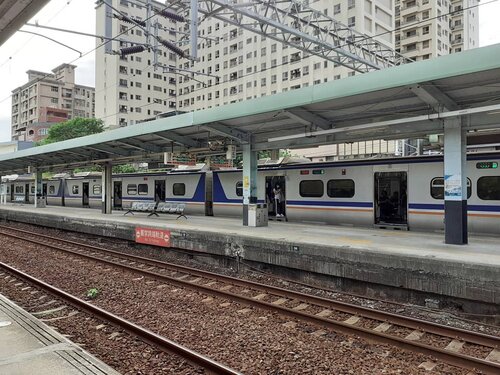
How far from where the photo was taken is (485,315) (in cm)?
749

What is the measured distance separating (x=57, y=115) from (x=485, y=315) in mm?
100941

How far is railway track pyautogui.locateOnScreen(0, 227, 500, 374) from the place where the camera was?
18.1 ft

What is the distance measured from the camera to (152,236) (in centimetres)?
1496

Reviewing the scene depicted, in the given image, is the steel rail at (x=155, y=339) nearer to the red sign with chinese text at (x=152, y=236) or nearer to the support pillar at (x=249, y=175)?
the red sign with chinese text at (x=152, y=236)

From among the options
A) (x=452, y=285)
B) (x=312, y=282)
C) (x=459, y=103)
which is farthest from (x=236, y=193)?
(x=452, y=285)

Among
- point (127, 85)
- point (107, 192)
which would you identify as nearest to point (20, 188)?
point (107, 192)

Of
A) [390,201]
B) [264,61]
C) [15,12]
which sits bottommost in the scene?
[390,201]

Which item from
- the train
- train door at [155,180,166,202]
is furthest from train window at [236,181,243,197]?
train door at [155,180,166,202]

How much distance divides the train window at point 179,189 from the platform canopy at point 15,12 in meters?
17.6

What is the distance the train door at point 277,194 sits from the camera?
58.1 feet

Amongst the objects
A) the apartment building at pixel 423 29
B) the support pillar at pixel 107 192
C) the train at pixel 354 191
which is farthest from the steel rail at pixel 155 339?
the apartment building at pixel 423 29

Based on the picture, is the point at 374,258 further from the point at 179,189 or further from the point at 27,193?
the point at 27,193

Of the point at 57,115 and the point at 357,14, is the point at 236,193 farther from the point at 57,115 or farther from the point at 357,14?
the point at 57,115

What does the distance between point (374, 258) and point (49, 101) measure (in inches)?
4148
